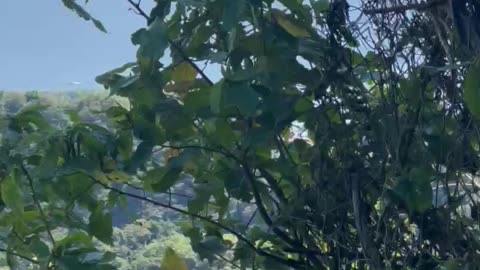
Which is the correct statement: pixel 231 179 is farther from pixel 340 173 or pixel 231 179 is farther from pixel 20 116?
pixel 20 116

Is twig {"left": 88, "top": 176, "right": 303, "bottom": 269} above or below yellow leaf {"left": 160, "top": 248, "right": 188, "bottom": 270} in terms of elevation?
above

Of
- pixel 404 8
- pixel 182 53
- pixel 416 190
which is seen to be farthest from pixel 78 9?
pixel 416 190

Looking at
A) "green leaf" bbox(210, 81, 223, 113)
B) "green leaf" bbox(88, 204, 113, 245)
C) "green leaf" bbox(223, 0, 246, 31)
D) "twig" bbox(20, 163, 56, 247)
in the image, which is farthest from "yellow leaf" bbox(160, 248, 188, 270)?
"green leaf" bbox(223, 0, 246, 31)

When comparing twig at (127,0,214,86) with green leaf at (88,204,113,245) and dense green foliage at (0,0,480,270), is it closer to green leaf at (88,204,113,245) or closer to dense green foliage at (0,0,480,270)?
dense green foliage at (0,0,480,270)

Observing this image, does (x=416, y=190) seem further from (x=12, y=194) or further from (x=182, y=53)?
(x=12, y=194)

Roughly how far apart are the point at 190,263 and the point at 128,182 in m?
0.27

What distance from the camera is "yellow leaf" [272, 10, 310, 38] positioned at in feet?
6.40

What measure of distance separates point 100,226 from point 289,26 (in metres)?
0.53

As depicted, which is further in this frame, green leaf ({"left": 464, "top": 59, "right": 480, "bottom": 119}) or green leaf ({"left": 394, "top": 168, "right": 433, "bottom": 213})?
green leaf ({"left": 394, "top": 168, "right": 433, "bottom": 213})

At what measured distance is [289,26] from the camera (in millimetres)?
1972

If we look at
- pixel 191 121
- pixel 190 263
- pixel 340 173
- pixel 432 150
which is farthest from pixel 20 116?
pixel 432 150

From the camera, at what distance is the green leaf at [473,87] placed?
1.51 metres

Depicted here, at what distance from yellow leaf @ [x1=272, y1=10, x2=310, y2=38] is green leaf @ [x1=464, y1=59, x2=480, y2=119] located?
49cm

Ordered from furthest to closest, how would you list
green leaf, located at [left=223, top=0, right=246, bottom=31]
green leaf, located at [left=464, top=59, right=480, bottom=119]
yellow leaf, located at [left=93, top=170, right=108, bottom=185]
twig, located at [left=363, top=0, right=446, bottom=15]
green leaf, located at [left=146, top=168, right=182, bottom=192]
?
1. green leaf, located at [left=146, top=168, right=182, bottom=192]
2. yellow leaf, located at [left=93, top=170, right=108, bottom=185]
3. twig, located at [left=363, top=0, right=446, bottom=15]
4. green leaf, located at [left=223, top=0, right=246, bottom=31]
5. green leaf, located at [left=464, top=59, right=480, bottom=119]
